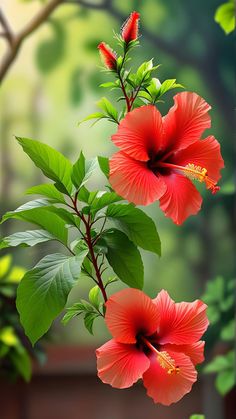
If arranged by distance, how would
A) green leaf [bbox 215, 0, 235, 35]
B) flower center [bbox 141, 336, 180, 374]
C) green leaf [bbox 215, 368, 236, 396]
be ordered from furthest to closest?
green leaf [bbox 215, 368, 236, 396]
green leaf [bbox 215, 0, 235, 35]
flower center [bbox 141, 336, 180, 374]

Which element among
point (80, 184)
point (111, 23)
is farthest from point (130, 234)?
point (111, 23)

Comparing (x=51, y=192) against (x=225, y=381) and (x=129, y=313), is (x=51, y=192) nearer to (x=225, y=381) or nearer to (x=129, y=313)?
(x=129, y=313)

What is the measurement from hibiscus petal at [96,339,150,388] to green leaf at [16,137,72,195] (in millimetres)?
140

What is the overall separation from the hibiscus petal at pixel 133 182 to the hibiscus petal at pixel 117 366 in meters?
0.11

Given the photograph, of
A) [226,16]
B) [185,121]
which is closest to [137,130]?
[185,121]

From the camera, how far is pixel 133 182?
524 millimetres

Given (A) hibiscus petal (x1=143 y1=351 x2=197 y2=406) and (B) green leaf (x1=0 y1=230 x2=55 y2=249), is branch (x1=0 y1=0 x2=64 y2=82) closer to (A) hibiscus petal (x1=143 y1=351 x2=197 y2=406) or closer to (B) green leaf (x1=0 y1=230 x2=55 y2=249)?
(B) green leaf (x1=0 y1=230 x2=55 y2=249)

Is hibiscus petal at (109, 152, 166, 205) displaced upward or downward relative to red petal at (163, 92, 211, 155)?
downward

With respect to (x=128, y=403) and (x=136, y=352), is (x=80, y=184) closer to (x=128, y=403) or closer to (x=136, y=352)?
(x=136, y=352)

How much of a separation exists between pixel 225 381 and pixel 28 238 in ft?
5.57

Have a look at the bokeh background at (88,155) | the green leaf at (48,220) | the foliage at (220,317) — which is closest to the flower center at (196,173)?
the green leaf at (48,220)

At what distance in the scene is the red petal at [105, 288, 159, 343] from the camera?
0.53 metres

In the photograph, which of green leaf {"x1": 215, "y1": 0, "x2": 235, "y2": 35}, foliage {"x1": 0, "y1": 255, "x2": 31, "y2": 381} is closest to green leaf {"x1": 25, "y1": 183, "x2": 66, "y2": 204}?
green leaf {"x1": 215, "y1": 0, "x2": 235, "y2": 35}

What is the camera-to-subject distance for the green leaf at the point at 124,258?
58 cm
